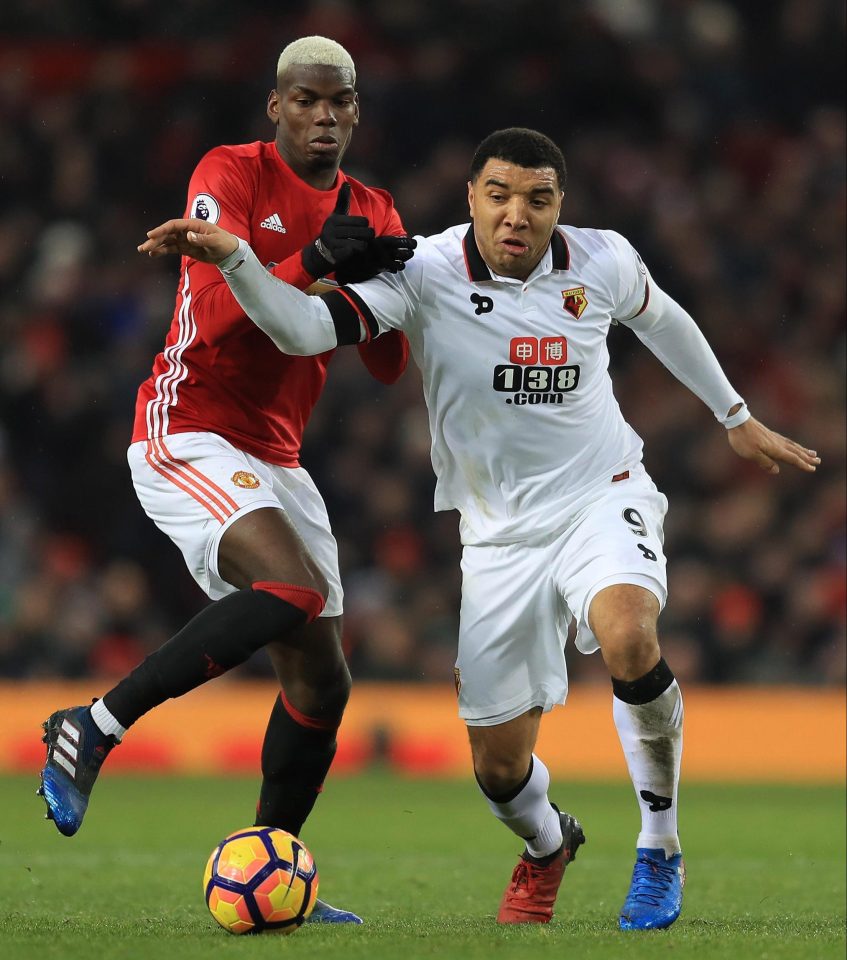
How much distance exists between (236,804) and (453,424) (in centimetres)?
575

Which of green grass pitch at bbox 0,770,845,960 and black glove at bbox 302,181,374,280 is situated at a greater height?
black glove at bbox 302,181,374,280

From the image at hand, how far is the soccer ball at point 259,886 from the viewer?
16.4 ft

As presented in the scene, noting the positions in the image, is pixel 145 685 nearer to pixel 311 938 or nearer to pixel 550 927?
pixel 311 938

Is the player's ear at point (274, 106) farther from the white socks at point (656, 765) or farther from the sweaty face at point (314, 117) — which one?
the white socks at point (656, 765)

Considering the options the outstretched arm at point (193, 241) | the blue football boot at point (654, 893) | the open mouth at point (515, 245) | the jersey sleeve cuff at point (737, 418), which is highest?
the open mouth at point (515, 245)

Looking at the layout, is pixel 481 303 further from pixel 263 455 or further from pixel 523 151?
pixel 263 455

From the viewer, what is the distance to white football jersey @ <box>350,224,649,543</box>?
556cm

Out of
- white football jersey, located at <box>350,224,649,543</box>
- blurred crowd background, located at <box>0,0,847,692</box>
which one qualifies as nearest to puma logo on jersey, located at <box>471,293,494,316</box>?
white football jersey, located at <box>350,224,649,543</box>

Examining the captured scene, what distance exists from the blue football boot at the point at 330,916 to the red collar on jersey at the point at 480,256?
2188mm

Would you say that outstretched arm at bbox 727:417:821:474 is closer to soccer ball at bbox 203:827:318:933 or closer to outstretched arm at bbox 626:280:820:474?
outstretched arm at bbox 626:280:820:474

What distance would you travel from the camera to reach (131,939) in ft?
16.0

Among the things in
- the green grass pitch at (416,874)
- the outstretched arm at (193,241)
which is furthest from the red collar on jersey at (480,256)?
the green grass pitch at (416,874)

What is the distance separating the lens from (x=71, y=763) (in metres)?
5.21

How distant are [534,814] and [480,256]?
1934 mm
